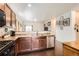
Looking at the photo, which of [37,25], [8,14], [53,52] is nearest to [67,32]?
[53,52]

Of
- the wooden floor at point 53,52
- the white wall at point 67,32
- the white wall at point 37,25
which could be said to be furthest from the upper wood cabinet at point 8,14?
the white wall at point 67,32

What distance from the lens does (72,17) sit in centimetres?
189

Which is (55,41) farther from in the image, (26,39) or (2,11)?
(2,11)

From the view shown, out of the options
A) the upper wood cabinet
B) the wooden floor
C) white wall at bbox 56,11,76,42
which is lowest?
the wooden floor

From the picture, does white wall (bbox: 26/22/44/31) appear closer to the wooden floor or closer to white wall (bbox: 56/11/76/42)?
white wall (bbox: 56/11/76/42)

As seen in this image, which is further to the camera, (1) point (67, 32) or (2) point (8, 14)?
(1) point (67, 32)

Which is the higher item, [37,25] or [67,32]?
[37,25]

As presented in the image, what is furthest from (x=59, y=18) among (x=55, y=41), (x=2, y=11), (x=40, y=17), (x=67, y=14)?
(x=2, y=11)

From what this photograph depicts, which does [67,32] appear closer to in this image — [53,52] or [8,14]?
[53,52]

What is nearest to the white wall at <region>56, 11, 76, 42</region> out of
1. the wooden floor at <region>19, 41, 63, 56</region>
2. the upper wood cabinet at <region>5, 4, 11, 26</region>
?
the wooden floor at <region>19, 41, 63, 56</region>

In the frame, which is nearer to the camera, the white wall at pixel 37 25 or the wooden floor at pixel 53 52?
the wooden floor at pixel 53 52

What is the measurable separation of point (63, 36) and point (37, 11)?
29.7 inches

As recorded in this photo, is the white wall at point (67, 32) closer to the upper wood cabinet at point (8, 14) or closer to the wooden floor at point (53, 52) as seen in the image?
the wooden floor at point (53, 52)

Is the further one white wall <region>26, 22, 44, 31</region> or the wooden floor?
white wall <region>26, 22, 44, 31</region>
